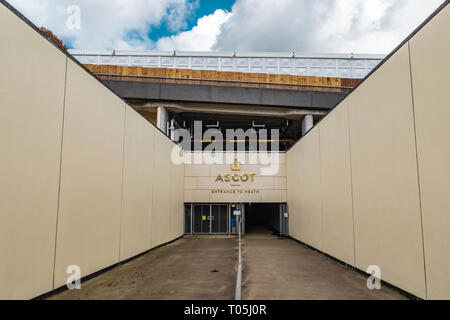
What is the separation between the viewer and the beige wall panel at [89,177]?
289 inches

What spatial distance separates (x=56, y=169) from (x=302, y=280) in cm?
697

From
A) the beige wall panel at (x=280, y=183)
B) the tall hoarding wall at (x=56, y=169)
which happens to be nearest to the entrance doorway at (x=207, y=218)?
the beige wall panel at (x=280, y=183)

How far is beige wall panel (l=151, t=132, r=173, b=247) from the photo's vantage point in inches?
570

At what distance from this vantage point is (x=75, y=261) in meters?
7.60

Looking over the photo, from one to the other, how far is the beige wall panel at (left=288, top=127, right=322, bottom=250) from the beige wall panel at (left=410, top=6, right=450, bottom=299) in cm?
743

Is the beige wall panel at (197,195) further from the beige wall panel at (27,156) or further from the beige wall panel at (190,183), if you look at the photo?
the beige wall panel at (27,156)

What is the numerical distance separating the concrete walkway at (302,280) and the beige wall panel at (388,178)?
28.3 inches

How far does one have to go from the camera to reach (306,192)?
15875 mm

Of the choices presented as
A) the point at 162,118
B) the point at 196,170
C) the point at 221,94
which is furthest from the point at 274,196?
the point at 162,118

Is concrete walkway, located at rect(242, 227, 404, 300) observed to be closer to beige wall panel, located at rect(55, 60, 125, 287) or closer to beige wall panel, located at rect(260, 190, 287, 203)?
beige wall panel, located at rect(55, 60, 125, 287)

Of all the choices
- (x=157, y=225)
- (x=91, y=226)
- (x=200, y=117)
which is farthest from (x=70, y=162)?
(x=200, y=117)

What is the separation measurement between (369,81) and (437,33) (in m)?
2.90

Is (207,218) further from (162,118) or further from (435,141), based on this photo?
(435,141)
